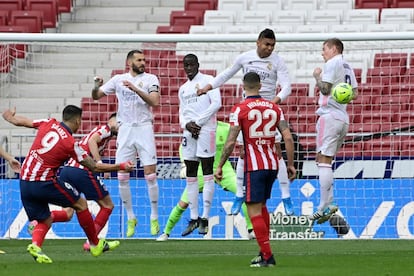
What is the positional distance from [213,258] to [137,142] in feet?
13.2

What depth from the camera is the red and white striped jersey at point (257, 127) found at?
13.2 metres

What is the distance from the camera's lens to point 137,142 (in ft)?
58.8

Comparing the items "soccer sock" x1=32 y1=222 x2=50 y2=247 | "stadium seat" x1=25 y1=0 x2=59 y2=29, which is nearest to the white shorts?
"soccer sock" x1=32 y1=222 x2=50 y2=247

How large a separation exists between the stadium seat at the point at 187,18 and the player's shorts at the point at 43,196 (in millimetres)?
13452

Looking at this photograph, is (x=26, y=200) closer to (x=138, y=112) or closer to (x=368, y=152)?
(x=138, y=112)

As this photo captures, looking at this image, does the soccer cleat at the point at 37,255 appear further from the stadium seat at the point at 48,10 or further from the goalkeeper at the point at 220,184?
the stadium seat at the point at 48,10

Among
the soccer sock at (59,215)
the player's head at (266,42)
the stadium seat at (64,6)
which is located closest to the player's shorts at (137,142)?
the soccer sock at (59,215)

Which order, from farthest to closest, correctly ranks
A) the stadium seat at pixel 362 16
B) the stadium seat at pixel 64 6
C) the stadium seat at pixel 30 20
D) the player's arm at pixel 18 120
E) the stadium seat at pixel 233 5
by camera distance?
the stadium seat at pixel 64 6
the stadium seat at pixel 233 5
the stadium seat at pixel 30 20
the stadium seat at pixel 362 16
the player's arm at pixel 18 120

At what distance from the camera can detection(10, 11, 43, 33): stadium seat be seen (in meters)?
27.5

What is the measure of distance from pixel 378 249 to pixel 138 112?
412 centimetres

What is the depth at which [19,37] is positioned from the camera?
60.6ft

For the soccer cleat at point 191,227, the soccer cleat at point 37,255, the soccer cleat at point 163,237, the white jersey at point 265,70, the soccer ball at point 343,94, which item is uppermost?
the white jersey at point 265,70

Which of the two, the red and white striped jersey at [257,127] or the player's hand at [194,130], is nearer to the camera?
the red and white striped jersey at [257,127]

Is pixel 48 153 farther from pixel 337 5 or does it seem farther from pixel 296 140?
pixel 337 5
